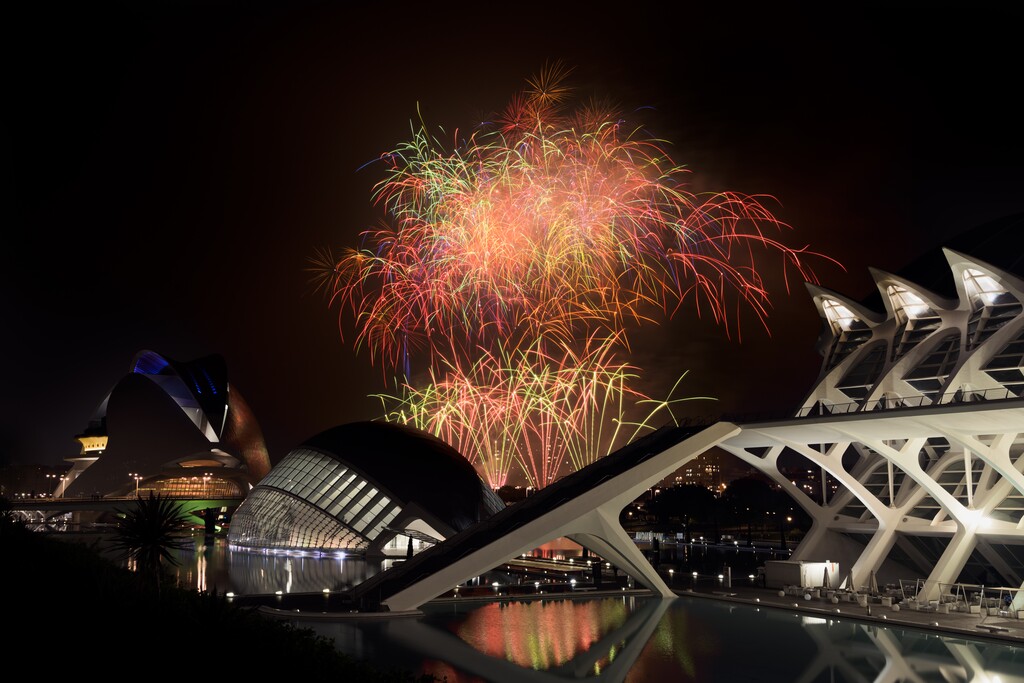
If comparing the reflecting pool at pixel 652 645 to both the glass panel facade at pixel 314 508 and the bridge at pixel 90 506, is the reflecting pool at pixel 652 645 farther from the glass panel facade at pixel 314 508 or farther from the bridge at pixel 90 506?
the bridge at pixel 90 506

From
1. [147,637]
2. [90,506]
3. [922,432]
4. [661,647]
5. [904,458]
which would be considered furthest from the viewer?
[90,506]

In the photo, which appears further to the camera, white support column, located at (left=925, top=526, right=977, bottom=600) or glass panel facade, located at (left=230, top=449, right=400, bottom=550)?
glass panel facade, located at (left=230, top=449, right=400, bottom=550)

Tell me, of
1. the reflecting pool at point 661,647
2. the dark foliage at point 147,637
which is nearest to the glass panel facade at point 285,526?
the reflecting pool at point 661,647

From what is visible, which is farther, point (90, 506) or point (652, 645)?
point (90, 506)

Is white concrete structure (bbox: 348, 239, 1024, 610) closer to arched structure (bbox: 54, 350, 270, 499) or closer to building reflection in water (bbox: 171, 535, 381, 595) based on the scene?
building reflection in water (bbox: 171, 535, 381, 595)

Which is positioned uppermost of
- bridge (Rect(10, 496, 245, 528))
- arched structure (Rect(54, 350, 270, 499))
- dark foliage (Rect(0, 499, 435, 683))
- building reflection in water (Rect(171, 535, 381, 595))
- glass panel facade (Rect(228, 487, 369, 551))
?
arched structure (Rect(54, 350, 270, 499))

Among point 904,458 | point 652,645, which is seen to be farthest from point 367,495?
point 652,645

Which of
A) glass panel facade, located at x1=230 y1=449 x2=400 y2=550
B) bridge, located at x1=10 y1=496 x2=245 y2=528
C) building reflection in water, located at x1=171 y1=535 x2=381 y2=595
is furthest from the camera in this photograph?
bridge, located at x1=10 y1=496 x2=245 y2=528

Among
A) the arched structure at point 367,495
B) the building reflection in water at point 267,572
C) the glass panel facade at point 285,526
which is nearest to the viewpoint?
the building reflection in water at point 267,572

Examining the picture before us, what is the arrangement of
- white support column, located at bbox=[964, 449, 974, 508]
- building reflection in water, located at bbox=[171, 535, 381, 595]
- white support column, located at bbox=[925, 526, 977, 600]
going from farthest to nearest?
building reflection in water, located at bbox=[171, 535, 381, 595] < white support column, located at bbox=[964, 449, 974, 508] < white support column, located at bbox=[925, 526, 977, 600]

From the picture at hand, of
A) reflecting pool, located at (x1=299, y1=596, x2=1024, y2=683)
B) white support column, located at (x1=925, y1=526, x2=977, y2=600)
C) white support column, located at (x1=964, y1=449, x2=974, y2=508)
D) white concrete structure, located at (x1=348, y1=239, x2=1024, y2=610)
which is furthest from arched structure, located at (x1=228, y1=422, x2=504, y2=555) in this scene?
white support column, located at (x1=964, y1=449, x2=974, y2=508)

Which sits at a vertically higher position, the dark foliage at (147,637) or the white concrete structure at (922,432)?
the white concrete structure at (922,432)

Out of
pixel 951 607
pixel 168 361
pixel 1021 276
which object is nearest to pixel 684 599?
pixel 951 607

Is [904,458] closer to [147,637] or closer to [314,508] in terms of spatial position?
[147,637]
